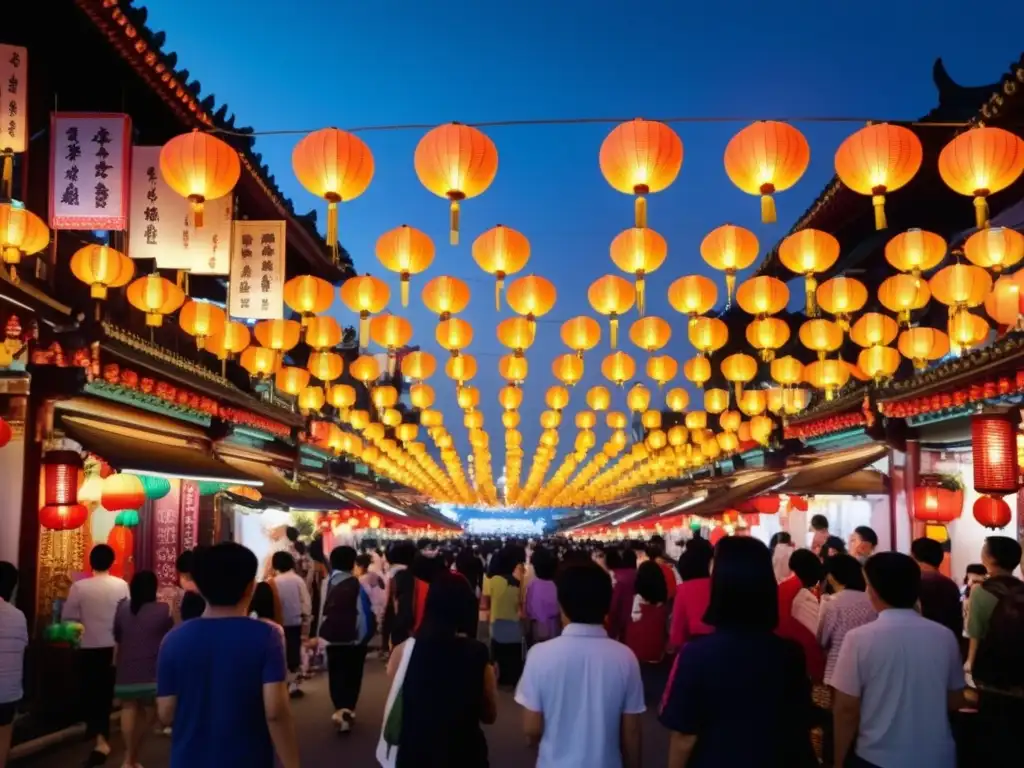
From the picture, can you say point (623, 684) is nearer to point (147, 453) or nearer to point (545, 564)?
point (545, 564)

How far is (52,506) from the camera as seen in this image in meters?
11.0

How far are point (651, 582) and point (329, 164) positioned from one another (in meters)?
5.43

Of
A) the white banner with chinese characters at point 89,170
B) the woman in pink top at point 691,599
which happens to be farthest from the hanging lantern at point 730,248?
the white banner with chinese characters at point 89,170

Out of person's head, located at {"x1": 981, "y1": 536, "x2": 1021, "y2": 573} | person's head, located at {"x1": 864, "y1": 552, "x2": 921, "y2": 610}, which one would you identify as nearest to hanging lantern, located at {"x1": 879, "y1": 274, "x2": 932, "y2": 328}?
person's head, located at {"x1": 981, "y1": 536, "x2": 1021, "y2": 573}

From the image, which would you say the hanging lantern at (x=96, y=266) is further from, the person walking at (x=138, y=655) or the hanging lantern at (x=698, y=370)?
the hanging lantern at (x=698, y=370)

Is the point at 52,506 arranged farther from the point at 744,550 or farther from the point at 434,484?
the point at 434,484

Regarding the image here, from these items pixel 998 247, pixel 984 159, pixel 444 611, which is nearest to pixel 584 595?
pixel 444 611

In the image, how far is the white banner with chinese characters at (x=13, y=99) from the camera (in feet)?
34.3

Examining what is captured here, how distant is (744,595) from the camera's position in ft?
11.9

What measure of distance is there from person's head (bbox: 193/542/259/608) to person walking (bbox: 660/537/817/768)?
1.89m

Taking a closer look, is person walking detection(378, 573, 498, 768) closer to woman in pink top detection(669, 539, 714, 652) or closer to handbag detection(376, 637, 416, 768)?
handbag detection(376, 637, 416, 768)

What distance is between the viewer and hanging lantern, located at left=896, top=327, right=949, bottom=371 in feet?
46.9

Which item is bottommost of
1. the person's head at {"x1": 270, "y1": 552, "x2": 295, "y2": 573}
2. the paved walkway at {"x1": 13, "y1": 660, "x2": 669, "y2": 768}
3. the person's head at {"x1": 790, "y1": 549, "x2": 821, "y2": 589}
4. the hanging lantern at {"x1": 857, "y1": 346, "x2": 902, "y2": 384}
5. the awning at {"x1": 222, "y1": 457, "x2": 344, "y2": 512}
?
the paved walkway at {"x1": 13, "y1": 660, "x2": 669, "y2": 768}

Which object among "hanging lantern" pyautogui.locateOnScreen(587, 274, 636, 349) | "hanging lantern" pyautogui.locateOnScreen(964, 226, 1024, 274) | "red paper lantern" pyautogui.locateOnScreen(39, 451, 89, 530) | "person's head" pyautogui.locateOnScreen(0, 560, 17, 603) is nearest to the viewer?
"person's head" pyautogui.locateOnScreen(0, 560, 17, 603)
